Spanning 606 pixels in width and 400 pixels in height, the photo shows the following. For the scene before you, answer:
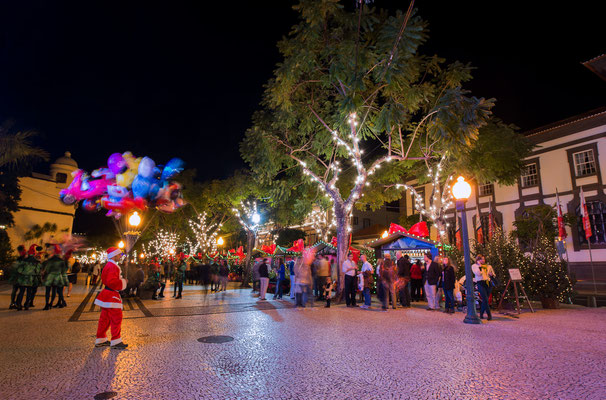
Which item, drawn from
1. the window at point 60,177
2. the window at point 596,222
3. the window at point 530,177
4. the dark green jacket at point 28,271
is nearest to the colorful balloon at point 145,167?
the dark green jacket at point 28,271

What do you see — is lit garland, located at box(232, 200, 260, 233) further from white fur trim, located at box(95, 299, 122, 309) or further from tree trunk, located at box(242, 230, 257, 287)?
white fur trim, located at box(95, 299, 122, 309)

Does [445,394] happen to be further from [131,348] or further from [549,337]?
[131,348]

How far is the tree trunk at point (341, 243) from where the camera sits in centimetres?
1294

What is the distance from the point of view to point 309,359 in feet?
16.3

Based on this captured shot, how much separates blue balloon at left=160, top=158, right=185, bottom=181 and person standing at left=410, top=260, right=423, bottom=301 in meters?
10.0

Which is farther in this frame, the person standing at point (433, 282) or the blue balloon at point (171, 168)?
the blue balloon at point (171, 168)

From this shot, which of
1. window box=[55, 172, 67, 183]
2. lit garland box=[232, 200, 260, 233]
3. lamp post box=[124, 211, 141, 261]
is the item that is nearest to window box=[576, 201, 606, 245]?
lit garland box=[232, 200, 260, 233]

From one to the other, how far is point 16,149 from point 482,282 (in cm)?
1698

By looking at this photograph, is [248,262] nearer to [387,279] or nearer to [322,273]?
[322,273]

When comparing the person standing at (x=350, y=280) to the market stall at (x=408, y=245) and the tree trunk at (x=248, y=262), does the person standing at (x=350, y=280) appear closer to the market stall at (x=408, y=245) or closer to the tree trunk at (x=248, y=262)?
the market stall at (x=408, y=245)

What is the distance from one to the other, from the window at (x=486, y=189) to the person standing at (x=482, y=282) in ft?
73.5

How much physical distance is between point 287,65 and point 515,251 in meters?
10.3

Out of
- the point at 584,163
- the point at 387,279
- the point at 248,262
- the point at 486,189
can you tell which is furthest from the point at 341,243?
the point at 486,189

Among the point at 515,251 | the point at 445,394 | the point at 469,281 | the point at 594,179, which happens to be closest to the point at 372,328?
the point at 469,281
